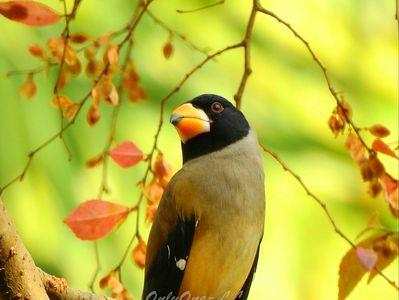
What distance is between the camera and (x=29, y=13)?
3.88ft

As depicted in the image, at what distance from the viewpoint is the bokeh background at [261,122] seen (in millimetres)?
2066

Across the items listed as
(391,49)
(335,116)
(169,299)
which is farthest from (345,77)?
(169,299)

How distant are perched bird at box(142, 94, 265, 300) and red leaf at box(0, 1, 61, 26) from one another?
0.74 feet

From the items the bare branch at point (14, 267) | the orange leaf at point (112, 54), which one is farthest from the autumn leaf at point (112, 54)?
the bare branch at point (14, 267)

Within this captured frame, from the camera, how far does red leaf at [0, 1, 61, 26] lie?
1155 mm

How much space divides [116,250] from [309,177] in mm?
593

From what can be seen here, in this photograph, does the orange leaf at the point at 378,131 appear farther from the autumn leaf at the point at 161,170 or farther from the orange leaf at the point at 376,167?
the autumn leaf at the point at 161,170

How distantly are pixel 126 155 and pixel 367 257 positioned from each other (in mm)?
388

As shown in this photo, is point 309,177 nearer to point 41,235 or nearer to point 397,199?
point 41,235

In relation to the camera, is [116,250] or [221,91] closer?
[116,250]

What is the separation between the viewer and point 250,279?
4.25ft

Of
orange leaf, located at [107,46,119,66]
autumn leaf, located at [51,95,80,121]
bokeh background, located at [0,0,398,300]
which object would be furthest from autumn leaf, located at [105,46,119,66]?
bokeh background, located at [0,0,398,300]

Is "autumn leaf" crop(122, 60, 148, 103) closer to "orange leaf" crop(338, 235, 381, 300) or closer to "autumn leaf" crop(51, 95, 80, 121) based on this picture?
"autumn leaf" crop(51, 95, 80, 121)

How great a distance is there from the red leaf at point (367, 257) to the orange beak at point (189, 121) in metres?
0.29
